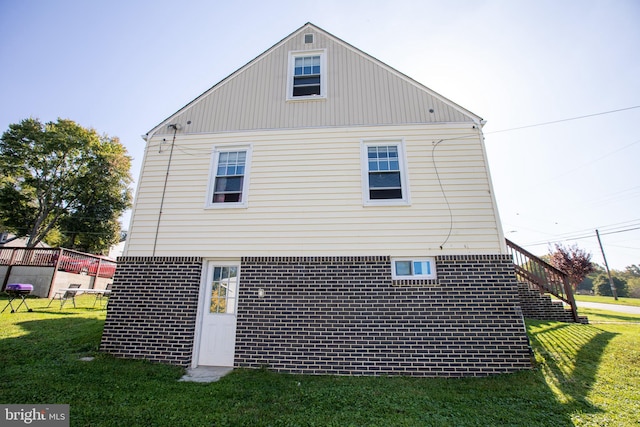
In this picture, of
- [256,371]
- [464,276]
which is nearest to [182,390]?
[256,371]

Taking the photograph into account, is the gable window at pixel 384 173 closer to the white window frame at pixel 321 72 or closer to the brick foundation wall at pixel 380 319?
the brick foundation wall at pixel 380 319

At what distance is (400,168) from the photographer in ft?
21.1

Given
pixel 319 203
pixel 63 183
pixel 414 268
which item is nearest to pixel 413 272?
pixel 414 268

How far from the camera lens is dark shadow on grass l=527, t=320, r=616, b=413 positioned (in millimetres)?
4176

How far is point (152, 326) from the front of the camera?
585 centimetres

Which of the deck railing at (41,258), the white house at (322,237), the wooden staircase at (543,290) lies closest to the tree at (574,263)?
the wooden staircase at (543,290)

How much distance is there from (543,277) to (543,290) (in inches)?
15.3

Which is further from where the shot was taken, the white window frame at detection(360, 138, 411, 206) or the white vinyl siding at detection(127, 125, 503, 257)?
the white window frame at detection(360, 138, 411, 206)

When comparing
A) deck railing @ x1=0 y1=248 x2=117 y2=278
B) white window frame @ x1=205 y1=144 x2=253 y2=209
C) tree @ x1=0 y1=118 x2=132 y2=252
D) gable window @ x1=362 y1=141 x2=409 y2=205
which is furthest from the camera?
tree @ x1=0 y1=118 x2=132 y2=252

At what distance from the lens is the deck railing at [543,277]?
8.09 meters

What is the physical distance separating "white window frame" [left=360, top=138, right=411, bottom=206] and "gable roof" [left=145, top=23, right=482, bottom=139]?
1.71 feet

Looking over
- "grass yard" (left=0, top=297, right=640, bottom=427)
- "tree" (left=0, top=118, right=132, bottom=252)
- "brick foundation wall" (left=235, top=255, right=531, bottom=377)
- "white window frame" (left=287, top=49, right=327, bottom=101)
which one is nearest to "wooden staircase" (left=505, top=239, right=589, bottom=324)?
"grass yard" (left=0, top=297, right=640, bottom=427)

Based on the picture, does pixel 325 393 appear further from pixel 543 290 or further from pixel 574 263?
pixel 574 263

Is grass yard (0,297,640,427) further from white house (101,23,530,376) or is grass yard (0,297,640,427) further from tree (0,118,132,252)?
tree (0,118,132,252)
